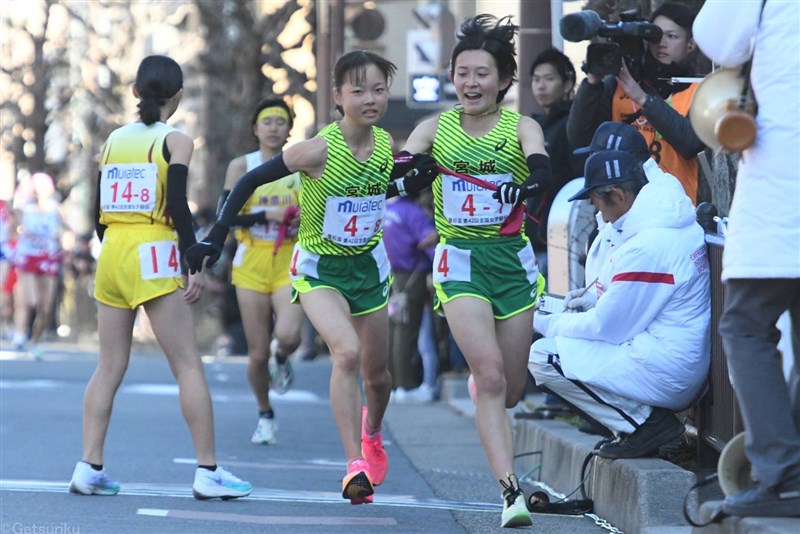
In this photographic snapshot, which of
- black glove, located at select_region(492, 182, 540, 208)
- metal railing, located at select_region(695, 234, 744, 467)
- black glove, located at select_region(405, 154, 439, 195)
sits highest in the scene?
black glove, located at select_region(405, 154, 439, 195)

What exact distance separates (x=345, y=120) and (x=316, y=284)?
0.77m

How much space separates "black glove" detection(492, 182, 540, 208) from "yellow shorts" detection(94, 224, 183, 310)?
171 cm

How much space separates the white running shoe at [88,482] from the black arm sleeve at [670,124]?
3.06 meters

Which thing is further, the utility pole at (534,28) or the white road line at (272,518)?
the utility pole at (534,28)

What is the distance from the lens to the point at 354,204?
8.02 m

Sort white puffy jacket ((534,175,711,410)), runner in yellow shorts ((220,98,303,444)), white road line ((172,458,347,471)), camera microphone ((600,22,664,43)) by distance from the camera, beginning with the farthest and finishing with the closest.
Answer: runner in yellow shorts ((220,98,303,444)), white road line ((172,458,347,471)), camera microphone ((600,22,664,43)), white puffy jacket ((534,175,711,410))

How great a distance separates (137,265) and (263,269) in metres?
3.17

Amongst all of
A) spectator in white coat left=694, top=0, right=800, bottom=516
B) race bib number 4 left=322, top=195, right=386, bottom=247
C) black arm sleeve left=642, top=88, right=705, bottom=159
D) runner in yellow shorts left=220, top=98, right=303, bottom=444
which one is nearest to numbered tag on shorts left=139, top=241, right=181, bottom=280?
race bib number 4 left=322, top=195, right=386, bottom=247

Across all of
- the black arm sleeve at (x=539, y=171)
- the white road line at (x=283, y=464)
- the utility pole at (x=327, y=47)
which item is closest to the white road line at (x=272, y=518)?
the black arm sleeve at (x=539, y=171)

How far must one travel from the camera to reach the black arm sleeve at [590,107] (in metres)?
8.95

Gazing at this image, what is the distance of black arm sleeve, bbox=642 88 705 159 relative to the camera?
27.0 ft

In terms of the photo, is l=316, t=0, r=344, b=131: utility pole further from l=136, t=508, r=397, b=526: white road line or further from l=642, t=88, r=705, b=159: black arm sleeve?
l=136, t=508, r=397, b=526: white road line

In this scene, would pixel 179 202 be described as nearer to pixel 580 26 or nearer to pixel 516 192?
pixel 516 192

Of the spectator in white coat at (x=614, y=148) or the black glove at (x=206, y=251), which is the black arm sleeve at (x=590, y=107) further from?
the black glove at (x=206, y=251)
